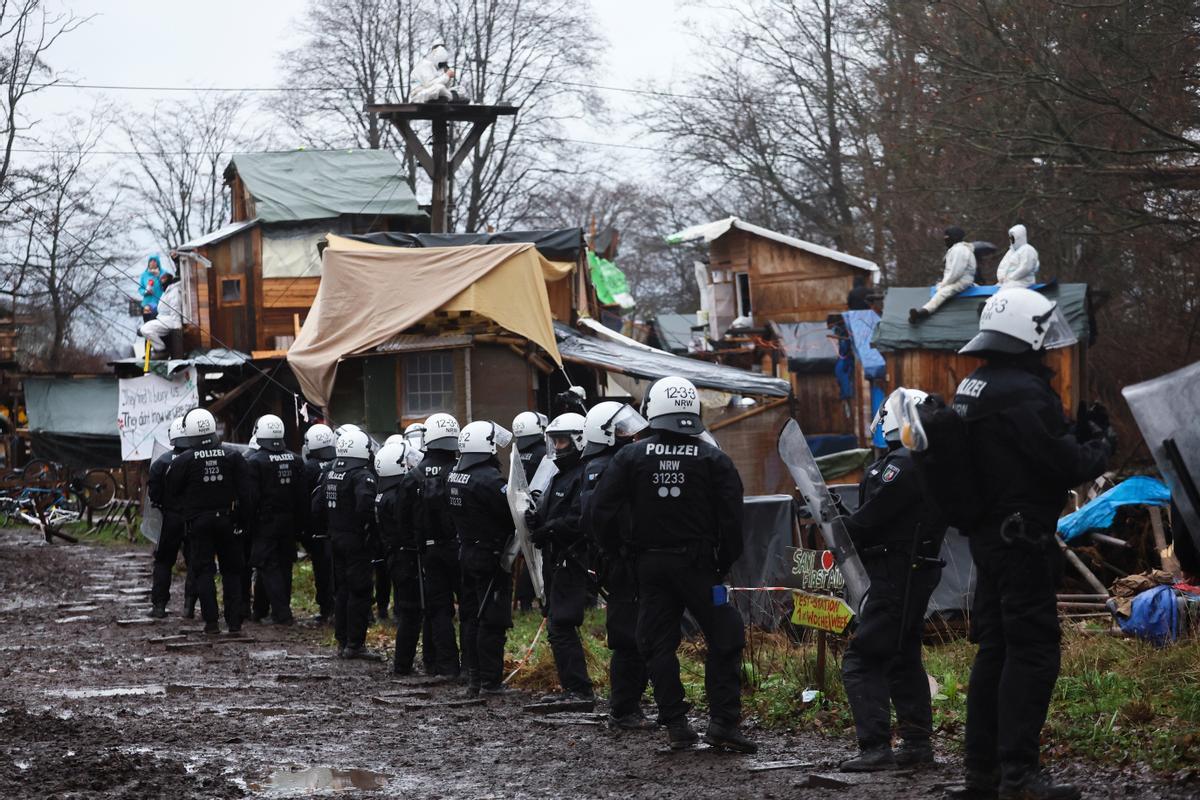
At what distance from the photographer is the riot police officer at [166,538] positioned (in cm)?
1709

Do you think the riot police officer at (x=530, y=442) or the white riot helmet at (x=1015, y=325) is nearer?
the white riot helmet at (x=1015, y=325)

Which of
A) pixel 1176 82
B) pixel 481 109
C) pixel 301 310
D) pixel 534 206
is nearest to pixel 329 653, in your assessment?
pixel 1176 82

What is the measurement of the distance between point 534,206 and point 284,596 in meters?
33.6

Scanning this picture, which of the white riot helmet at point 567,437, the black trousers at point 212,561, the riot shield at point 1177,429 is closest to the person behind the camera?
the riot shield at point 1177,429

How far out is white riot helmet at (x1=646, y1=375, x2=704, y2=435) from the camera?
8.80 metres

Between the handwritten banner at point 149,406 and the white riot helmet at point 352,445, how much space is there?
13933mm

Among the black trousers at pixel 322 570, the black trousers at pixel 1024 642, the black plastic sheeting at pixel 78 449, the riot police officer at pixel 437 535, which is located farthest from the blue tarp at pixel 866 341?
the black plastic sheeting at pixel 78 449

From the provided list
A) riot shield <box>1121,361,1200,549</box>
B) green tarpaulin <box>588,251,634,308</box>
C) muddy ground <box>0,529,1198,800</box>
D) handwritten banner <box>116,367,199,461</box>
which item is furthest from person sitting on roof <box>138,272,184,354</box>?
riot shield <box>1121,361,1200,549</box>

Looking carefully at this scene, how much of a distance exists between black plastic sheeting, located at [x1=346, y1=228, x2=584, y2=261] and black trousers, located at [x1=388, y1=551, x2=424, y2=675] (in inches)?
418

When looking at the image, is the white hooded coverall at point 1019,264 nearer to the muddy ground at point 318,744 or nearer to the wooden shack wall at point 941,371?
the wooden shack wall at point 941,371

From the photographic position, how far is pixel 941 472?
677 cm

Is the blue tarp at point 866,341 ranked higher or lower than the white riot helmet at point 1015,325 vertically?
higher

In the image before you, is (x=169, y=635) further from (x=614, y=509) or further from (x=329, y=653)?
(x=614, y=509)

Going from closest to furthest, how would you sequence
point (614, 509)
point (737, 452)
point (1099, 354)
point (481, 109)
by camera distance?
point (614, 509), point (737, 452), point (1099, 354), point (481, 109)
